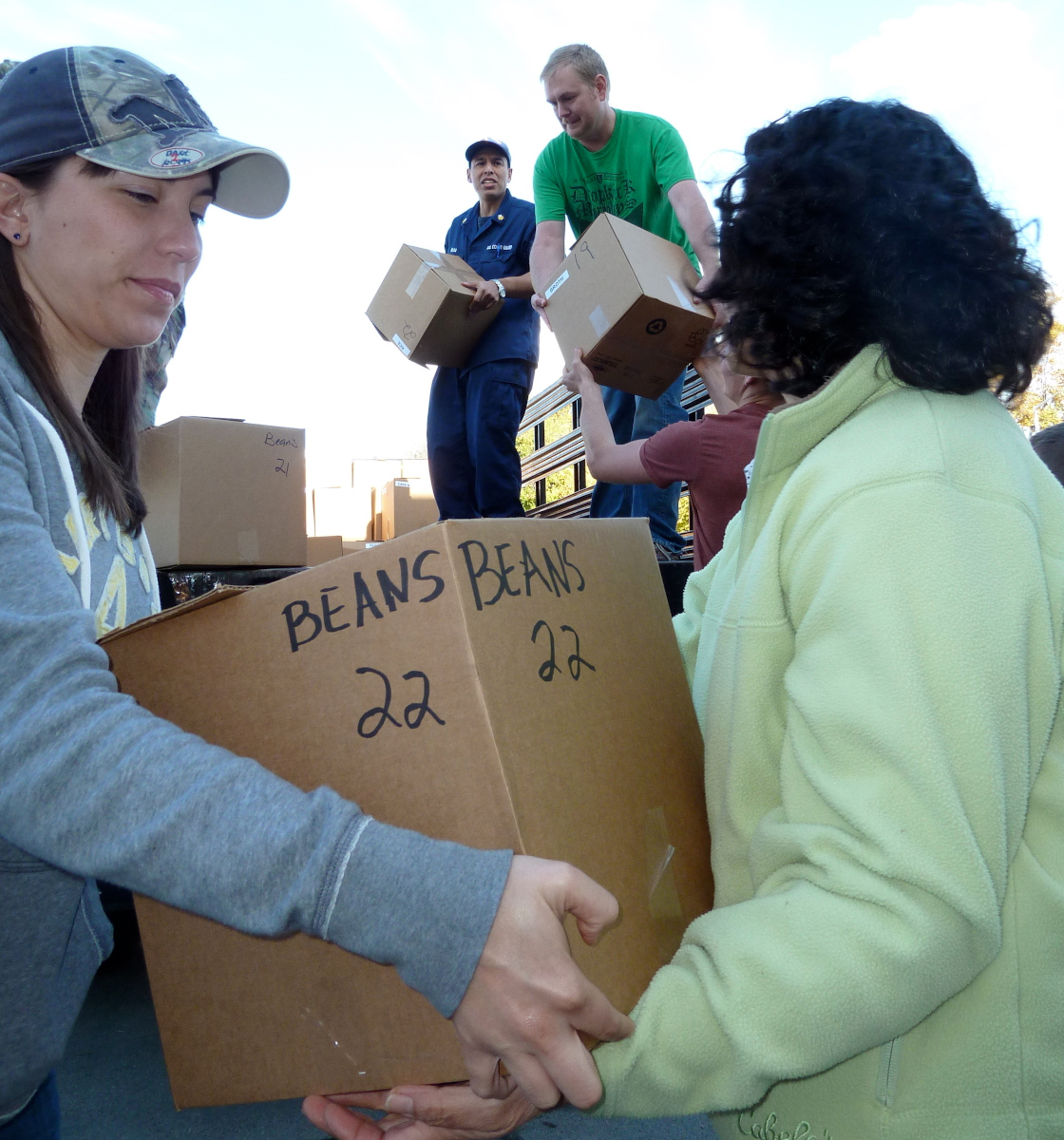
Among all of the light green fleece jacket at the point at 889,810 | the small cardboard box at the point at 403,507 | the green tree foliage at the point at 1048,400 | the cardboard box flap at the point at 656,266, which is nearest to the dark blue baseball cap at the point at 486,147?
the cardboard box flap at the point at 656,266

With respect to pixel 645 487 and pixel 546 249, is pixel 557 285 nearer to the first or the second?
pixel 546 249

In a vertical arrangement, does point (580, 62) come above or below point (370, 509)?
above

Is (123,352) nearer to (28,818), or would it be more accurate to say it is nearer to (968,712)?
(28,818)

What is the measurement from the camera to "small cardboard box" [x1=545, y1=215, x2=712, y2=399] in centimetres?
265

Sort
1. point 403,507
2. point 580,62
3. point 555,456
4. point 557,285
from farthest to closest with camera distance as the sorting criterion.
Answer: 1. point 555,456
2. point 403,507
3. point 580,62
4. point 557,285

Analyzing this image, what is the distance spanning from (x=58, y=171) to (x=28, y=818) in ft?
2.71

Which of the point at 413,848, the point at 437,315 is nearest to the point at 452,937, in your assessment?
the point at 413,848

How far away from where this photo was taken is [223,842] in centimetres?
58

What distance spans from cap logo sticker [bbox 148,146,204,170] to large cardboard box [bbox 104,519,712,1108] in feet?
2.10

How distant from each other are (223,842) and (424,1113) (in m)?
0.32

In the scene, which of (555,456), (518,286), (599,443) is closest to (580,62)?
(518,286)

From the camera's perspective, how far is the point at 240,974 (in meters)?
0.74

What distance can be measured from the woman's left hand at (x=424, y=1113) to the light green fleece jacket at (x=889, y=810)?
0.10 m

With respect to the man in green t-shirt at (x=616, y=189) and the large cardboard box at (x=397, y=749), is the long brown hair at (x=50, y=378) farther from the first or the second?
the man in green t-shirt at (x=616, y=189)
